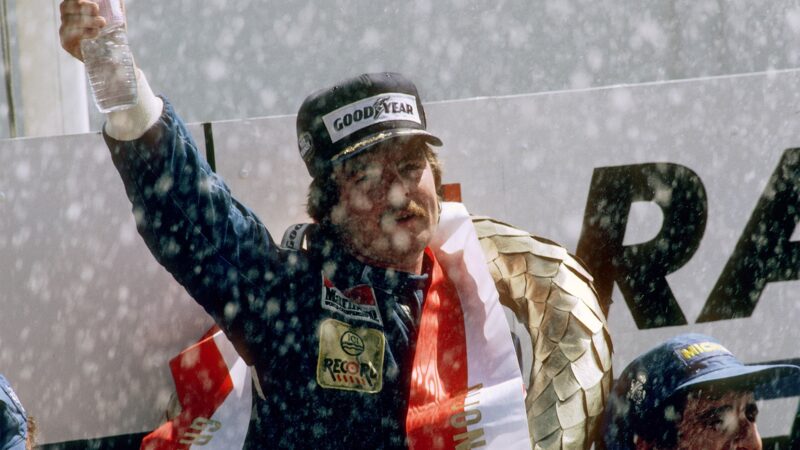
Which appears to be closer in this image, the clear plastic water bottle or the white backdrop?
the clear plastic water bottle

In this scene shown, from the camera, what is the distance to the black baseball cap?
7.22 ft

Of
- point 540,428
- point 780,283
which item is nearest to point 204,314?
point 540,428

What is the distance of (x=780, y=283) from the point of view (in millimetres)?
2684

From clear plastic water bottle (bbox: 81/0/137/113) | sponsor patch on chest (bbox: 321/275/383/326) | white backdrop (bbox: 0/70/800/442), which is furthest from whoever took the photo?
white backdrop (bbox: 0/70/800/442)

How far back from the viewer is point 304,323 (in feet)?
7.15

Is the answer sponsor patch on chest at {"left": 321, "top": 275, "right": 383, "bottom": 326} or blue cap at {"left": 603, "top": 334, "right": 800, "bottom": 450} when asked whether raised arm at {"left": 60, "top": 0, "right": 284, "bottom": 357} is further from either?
blue cap at {"left": 603, "top": 334, "right": 800, "bottom": 450}

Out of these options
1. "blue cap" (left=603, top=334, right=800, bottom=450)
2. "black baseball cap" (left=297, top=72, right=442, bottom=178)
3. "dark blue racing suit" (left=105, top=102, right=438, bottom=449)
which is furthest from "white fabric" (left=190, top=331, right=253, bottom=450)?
"blue cap" (left=603, top=334, right=800, bottom=450)

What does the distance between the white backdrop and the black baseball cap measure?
0.81 ft

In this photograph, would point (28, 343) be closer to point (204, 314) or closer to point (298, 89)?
point (204, 314)

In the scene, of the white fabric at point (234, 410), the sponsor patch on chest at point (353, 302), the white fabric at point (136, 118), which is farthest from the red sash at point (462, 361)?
the white fabric at point (136, 118)

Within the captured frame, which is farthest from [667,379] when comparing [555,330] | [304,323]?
[304,323]

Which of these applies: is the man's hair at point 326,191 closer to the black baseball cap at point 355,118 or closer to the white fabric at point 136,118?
the black baseball cap at point 355,118

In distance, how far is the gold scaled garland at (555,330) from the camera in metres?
2.22

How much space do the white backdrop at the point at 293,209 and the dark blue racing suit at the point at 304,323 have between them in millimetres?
326
